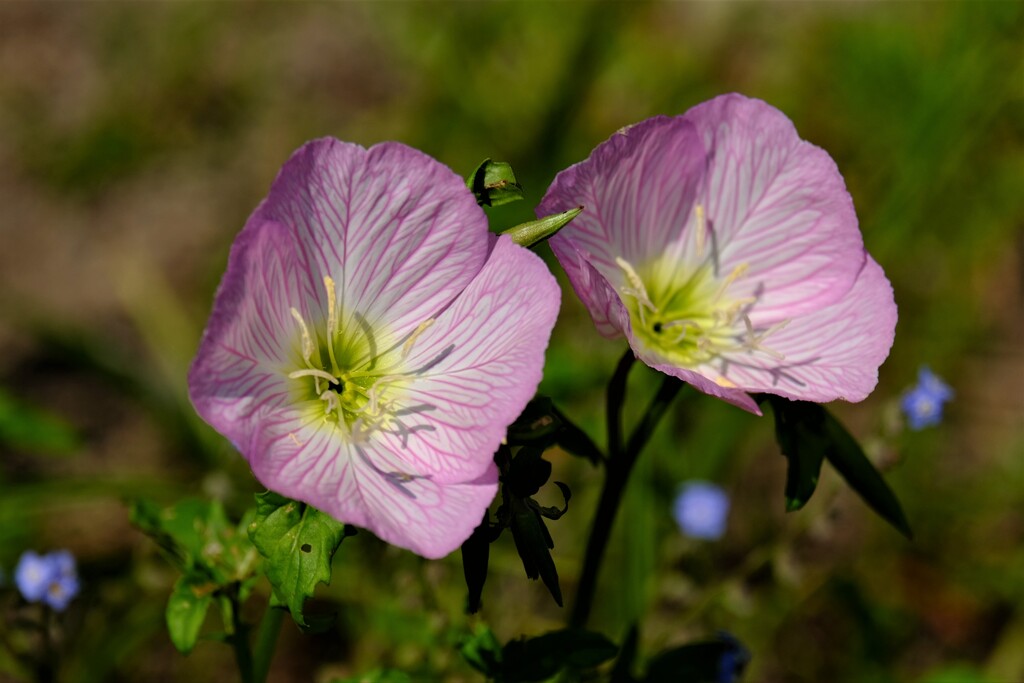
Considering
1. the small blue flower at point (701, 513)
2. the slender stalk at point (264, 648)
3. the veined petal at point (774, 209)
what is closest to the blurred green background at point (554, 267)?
the small blue flower at point (701, 513)

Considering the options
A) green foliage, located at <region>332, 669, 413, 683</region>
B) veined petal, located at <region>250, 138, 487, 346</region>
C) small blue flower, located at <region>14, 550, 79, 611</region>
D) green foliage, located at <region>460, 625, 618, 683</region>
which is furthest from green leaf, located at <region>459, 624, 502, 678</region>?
small blue flower, located at <region>14, 550, 79, 611</region>

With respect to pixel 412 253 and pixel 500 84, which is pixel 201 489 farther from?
pixel 500 84

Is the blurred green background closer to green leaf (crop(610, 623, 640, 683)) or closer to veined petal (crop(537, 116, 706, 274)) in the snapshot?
green leaf (crop(610, 623, 640, 683))

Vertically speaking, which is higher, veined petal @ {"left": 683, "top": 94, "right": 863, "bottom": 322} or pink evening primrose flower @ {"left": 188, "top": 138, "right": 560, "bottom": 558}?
veined petal @ {"left": 683, "top": 94, "right": 863, "bottom": 322}

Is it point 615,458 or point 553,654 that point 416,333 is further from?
point 553,654

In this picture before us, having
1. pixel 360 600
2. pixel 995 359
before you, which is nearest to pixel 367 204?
pixel 360 600
